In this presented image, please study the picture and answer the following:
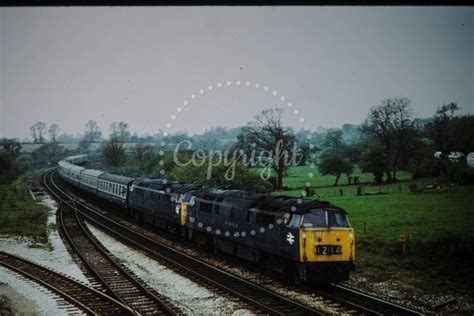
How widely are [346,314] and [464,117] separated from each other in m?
14.8

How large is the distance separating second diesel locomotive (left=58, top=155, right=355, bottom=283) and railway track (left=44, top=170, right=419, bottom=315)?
99 cm

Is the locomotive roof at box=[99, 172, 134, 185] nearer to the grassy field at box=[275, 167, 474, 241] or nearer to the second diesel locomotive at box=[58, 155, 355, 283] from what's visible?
the second diesel locomotive at box=[58, 155, 355, 283]

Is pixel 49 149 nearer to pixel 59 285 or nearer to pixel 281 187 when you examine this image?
pixel 281 187

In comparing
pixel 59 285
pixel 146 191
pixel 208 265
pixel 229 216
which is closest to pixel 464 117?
pixel 229 216

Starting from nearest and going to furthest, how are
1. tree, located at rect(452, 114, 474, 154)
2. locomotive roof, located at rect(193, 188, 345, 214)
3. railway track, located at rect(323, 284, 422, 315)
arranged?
railway track, located at rect(323, 284, 422, 315), locomotive roof, located at rect(193, 188, 345, 214), tree, located at rect(452, 114, 474, 154)

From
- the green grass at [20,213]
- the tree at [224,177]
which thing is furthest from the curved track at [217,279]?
the tree at [224,177]

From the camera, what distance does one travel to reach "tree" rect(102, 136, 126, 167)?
99.9 feet

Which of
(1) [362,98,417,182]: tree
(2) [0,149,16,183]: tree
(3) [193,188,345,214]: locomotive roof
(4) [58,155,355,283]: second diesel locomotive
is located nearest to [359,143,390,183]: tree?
(1) [362,98,417,182]: tree

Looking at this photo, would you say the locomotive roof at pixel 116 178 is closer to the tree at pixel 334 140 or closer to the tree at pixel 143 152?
the tree at pixel 143 152

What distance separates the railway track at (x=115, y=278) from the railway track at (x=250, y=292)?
161 cm

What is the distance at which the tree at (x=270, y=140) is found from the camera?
21.7 meters

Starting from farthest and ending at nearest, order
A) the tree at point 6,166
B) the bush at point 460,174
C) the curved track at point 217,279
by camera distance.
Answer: the tree at point 6,166 < the bush at point 460,174 < the curved track at point 217,279

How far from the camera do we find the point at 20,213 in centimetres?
2791

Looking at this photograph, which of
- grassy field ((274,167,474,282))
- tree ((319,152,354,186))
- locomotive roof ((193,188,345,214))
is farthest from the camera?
tree ((319,152,354,186))
